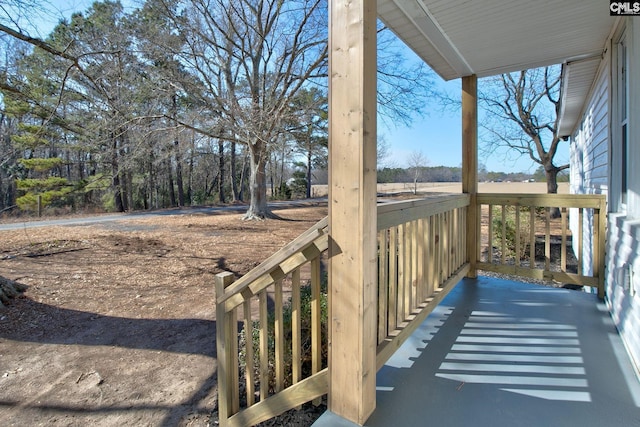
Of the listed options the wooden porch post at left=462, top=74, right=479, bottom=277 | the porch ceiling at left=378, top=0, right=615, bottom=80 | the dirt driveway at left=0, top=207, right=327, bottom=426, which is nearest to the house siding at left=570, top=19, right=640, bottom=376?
the porch ceiling at left=378, top=0, right=615, bottom=80

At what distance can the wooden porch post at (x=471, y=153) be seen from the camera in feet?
11.6

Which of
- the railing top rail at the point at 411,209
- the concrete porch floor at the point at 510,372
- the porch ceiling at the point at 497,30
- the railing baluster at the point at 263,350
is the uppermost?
the porch ceiling at the point at 497,30

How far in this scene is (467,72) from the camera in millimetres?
3494

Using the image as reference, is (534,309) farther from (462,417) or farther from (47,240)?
(47,240)

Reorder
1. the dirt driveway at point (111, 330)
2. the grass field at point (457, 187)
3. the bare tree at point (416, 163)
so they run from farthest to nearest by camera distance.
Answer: the bare tree at point (416, 163)
the grass field at point (457, 187)
the dirt driveway at point (111, 330)

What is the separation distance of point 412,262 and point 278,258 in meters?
1.10

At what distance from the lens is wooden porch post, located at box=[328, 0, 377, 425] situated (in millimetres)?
1422

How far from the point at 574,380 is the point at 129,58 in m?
7.25

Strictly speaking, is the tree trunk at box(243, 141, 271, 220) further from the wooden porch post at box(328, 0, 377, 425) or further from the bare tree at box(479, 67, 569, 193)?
the wooden porch post at box(328, 0, 377, 425)

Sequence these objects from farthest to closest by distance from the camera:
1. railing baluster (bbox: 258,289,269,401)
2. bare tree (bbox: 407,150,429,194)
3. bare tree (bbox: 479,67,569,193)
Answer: bare tree (bbox: 407,150,429,194) → bare tree (bbox: 479,67,569,193) → railing baluster (bbox: 258,289,269,401)

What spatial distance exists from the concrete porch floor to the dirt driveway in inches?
57.4

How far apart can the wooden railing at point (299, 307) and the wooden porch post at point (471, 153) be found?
3.97 ft

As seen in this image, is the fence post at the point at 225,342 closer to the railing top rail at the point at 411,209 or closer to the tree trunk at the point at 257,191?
the railing top rail at the point at 411,209

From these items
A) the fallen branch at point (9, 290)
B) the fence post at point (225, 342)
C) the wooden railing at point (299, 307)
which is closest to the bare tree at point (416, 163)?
the fallen branch at point (9, 290)
